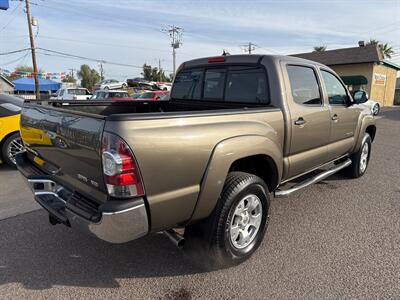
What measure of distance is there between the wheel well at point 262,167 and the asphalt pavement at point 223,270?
0.66 metres

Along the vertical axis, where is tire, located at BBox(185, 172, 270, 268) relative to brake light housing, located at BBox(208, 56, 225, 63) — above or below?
below

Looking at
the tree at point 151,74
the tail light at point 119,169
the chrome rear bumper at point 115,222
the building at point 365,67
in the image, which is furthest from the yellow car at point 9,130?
the tree at point 151,74

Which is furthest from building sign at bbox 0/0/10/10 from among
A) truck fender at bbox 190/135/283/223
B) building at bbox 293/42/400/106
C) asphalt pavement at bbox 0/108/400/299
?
building at bbox 293/42/400/106

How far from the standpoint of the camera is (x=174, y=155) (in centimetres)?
222

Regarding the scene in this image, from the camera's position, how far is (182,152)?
226 centimetres

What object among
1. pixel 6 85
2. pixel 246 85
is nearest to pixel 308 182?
pixel 246 85

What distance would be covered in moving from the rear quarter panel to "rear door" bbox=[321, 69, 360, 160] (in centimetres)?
217

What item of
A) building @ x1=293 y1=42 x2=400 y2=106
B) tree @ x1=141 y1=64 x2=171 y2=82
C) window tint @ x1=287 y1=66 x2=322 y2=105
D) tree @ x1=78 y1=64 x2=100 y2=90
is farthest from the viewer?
tree @ x1=78 y1=64 x2=100 y2=90

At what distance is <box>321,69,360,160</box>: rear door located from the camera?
4.22 meters

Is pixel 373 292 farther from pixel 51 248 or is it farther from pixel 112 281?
pixel 51 248

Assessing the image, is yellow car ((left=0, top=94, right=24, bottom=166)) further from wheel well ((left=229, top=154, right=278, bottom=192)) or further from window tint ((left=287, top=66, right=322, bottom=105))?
window tint ((left=287, top=66, right=322, bottom=105))

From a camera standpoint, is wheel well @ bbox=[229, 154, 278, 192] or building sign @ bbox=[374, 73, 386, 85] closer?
wheel well @ bbox=[229, 154, 278, 192]

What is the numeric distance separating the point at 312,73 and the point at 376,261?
2.29 meters

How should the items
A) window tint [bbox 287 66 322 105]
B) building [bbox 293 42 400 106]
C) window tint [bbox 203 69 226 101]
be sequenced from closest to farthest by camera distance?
window tint [bbox 287 66 322 105]
window tint [bbox 203 69 226 101]
building [bbox 293 42 400 106]
